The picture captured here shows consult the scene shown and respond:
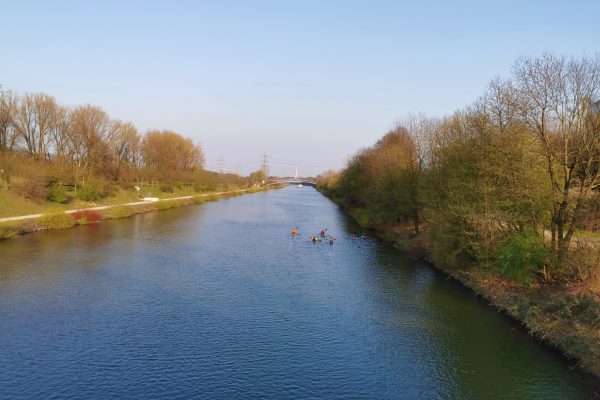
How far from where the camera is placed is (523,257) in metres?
24.9

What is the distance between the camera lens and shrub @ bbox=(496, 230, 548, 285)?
24.9m

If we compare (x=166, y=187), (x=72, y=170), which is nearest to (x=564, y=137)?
(x=72, y=170)

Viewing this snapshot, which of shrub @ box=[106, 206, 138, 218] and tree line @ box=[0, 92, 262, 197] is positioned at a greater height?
tree line @ box=[0, 92, 262, 197]

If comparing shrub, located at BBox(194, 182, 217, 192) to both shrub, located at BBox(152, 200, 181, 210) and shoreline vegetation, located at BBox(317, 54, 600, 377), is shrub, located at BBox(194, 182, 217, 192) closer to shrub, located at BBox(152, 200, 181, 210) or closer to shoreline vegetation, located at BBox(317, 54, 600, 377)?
shrub, located at BBox(152, 200, 181, 210)

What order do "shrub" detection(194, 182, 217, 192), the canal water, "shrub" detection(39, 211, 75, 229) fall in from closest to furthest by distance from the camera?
the canal water → "shrub" detection(39, 211, 75, 229) → "shrub" detection(194, 182, 217, 192)

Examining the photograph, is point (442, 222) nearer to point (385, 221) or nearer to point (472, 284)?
point (472, 284)

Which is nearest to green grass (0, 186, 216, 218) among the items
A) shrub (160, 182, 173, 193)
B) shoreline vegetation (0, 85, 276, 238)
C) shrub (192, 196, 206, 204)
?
shoreline vegetation (0, 85, 276, 238)

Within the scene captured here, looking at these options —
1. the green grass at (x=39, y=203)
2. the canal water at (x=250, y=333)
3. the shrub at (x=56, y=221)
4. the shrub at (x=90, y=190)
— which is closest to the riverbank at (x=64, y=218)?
the shrub at (x=56, y=221)

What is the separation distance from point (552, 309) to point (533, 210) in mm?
6723

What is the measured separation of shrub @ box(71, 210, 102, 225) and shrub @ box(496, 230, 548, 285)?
151 ft

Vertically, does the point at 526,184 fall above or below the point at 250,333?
above

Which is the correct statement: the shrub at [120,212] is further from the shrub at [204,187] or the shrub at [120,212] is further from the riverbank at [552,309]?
the riverbank at [552,309]

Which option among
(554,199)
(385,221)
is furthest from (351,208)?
(554,199)

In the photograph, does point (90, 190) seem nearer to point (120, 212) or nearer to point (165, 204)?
point (120, 212)
